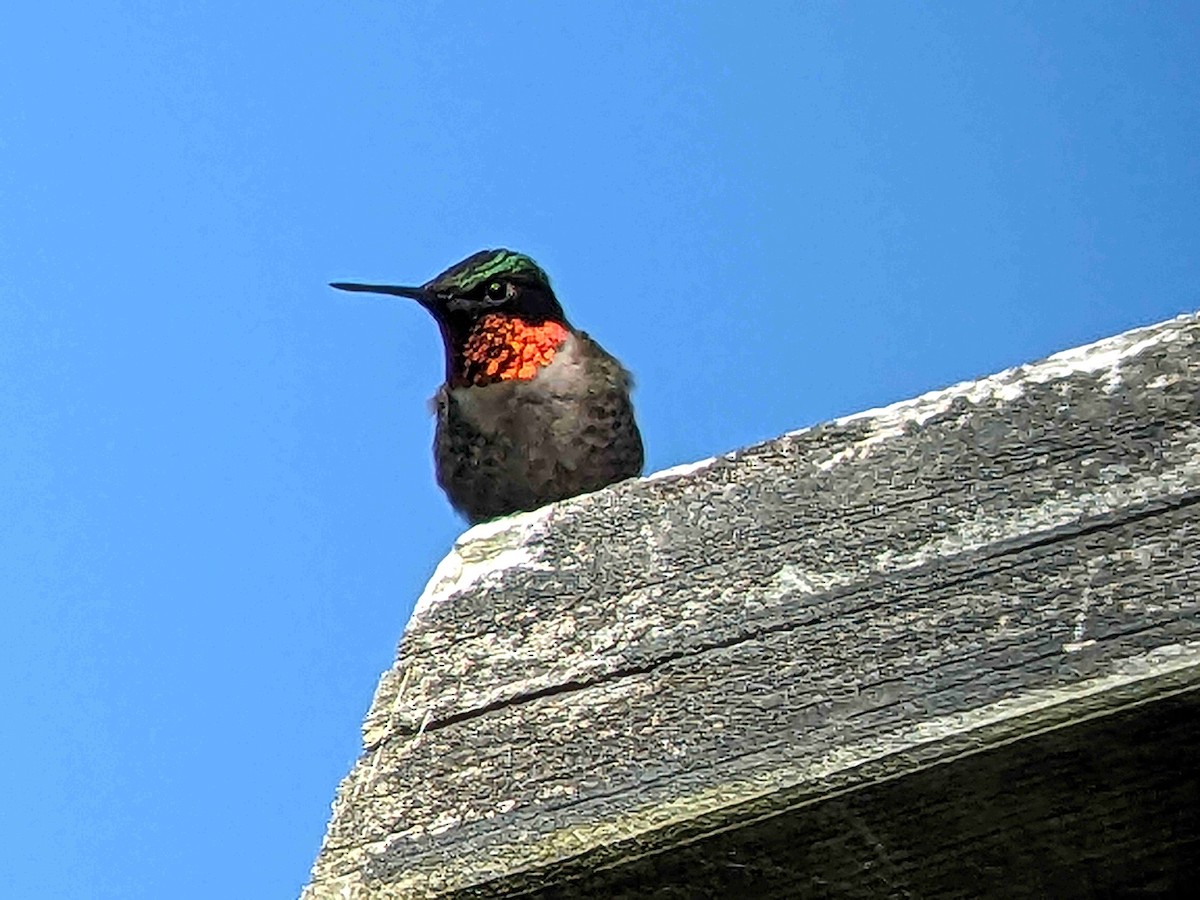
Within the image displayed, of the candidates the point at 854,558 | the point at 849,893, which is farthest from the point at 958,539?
the point at 849,893

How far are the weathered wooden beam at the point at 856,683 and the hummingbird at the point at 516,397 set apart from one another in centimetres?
295

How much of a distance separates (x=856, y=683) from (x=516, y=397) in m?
3.47

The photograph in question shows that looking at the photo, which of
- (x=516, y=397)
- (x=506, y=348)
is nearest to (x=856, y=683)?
(x=516, y=397)

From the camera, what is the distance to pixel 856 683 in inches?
31.7

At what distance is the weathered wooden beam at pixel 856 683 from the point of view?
772 millimetres

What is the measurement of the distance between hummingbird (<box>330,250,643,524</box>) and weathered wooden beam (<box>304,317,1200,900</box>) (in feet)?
9.69

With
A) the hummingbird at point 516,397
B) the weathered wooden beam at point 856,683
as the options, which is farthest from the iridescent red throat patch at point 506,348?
the weathered wooden beam at point 856,683

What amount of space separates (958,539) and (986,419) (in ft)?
0.24

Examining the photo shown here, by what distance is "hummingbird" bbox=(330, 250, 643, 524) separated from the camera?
403 cm

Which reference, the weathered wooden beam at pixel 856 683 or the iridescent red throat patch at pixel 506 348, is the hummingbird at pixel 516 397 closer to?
the iridescent red throat patch at pixel 506 348

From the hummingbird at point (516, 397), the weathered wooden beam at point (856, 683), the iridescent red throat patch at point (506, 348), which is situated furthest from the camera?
the iridescent red throat patch at point (506, 348)

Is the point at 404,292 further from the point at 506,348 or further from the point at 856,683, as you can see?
the point at 856,683

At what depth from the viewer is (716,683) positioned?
0.84 metres

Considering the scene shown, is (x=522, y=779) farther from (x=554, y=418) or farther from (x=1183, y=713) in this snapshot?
(x=554, y=418)
